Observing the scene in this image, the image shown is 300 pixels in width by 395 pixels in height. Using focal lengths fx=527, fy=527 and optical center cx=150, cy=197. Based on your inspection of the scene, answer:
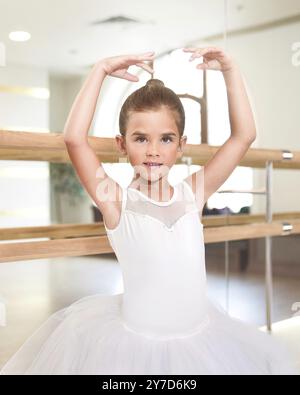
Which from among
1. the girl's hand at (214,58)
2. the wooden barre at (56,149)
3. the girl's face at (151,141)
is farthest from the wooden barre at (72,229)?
the girl's hand at (214,58)

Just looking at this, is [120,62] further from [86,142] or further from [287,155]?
[287,155]

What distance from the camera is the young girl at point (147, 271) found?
36.2 inches

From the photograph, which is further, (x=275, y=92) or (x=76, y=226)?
(x=275, y=92)

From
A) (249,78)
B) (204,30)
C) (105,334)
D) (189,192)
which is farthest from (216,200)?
(105,334)

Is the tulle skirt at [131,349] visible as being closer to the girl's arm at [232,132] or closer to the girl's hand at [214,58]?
the girl's arm at [232,132]

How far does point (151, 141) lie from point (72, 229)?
0.66 meters

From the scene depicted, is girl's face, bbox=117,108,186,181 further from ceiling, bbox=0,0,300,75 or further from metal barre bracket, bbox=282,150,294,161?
metal barre bracket, bbox=282,150,294,161

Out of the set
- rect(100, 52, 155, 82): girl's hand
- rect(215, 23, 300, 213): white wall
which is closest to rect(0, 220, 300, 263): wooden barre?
rect(100, 52, 155, 82): girl's hand

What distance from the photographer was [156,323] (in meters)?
0.94

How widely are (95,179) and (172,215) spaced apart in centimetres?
15

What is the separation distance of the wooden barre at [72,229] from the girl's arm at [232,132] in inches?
22.0

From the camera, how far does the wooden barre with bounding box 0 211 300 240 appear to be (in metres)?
1.37

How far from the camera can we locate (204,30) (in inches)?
64.9

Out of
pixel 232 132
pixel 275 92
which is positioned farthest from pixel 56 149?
pixel 275 92
